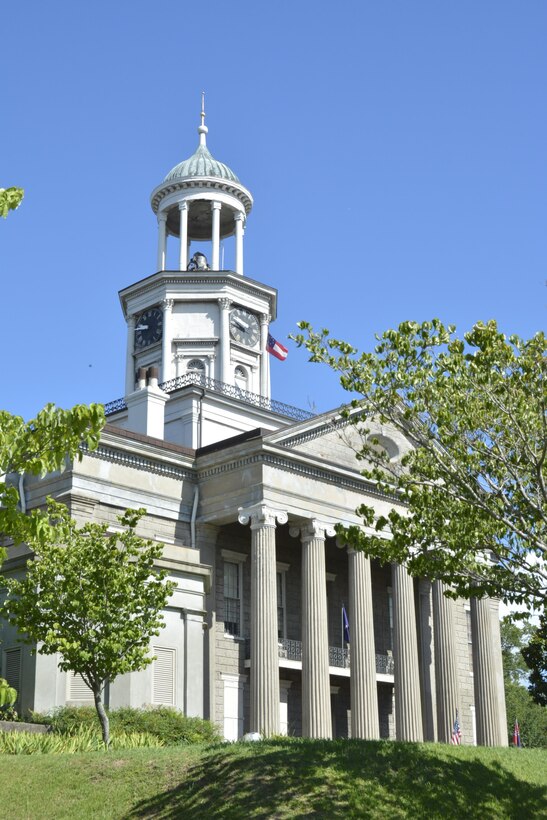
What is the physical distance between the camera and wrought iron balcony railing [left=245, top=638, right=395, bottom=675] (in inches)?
1588

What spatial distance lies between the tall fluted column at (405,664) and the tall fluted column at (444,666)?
2134 mm

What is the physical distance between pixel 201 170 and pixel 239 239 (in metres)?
3.97

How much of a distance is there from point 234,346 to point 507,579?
37.2 metres

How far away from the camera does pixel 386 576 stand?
4641 centimetres

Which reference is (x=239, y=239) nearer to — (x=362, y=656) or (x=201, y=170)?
(x=201, y=170)

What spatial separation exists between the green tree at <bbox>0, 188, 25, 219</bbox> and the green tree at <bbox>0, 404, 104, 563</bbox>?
2411mm

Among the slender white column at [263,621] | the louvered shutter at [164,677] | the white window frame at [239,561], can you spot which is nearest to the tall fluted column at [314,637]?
the slender white column at [263,621]

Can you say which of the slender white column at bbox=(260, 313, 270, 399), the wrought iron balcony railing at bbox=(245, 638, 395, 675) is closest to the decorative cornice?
the wrought iron balcony railing at bbox=(245, 638, 395, 675)

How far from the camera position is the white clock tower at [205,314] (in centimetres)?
5241

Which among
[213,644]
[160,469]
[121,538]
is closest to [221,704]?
[213,644]

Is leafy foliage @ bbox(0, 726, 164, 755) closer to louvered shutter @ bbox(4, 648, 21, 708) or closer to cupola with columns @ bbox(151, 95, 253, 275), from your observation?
louvered shutter @ bbox(4, 648, 21, 708)

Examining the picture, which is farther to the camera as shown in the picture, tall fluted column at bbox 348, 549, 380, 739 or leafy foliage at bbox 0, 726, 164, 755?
tall fluted column at bbox 348, 549, 380, 739

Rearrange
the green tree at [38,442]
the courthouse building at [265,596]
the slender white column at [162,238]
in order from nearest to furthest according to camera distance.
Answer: the green tree at [38,442]
the courthouse building at [265,596]
the slender white column at [162,238]

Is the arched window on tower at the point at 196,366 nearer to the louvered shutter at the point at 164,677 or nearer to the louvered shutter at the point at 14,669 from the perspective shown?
the louvered shutter at the point at 164,677
